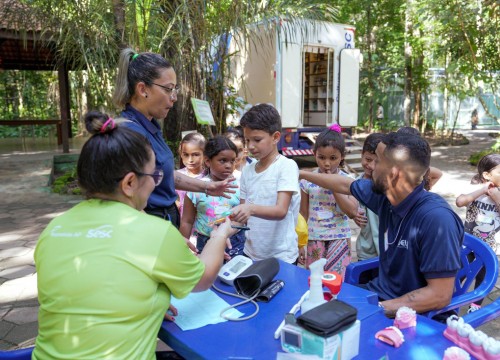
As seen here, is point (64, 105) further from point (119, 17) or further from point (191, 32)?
point (191, 32)

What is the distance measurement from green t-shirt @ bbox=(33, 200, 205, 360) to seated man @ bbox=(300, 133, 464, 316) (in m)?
0.99

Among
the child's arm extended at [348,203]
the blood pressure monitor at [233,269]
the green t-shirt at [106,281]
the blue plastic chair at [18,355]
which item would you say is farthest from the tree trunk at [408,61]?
the blue plastic chair at [18,355]

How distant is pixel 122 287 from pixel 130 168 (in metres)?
0.39

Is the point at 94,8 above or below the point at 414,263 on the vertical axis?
above

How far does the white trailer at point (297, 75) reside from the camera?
8258 mm

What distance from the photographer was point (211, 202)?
2.83m

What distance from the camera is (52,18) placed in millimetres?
5617

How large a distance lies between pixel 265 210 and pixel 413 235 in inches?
28.3

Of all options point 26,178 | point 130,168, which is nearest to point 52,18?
point 26,178

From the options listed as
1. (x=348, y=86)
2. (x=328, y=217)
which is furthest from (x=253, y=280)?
(x=348, y=86)

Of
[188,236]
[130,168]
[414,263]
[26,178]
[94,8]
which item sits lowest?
[26,178]

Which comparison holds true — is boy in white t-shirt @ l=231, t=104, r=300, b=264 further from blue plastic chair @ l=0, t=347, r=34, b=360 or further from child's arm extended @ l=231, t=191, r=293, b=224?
blue plastic chair @ l=0, t=347, r=34, b=360

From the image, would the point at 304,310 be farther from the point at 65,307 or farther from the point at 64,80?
the point at 64,80

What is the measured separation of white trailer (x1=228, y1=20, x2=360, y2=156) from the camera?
8.26 meters
